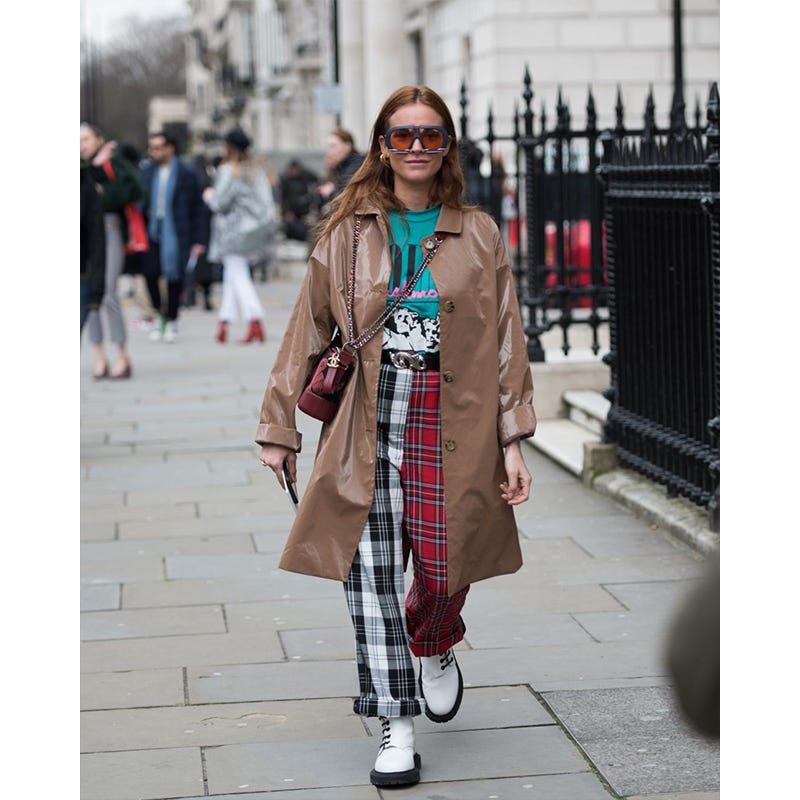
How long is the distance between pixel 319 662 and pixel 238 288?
10187 mm

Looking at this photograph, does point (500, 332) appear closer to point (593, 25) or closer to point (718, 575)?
point (718, 575)

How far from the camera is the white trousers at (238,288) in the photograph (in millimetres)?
15180

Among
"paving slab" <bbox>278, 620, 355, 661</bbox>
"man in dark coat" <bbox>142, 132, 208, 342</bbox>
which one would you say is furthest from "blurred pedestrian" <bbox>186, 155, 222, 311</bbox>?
"paving slab" <bbox>278, 620, 355, 661</bbox>

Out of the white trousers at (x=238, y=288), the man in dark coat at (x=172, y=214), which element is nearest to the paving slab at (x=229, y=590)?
the man in dark coat at (x=172, y=214)

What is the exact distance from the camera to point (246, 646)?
551 centimetres

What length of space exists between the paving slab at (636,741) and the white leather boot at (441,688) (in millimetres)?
350

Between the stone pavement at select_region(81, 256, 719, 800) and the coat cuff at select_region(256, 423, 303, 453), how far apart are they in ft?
2.89

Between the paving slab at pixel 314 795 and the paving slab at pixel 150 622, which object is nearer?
the paving slab at pixel 314 795

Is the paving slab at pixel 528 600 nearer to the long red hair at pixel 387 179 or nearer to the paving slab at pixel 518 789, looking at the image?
the paving slab at pixel 518 789

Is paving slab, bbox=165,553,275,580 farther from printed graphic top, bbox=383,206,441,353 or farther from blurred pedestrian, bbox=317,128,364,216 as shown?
blurred pedestrian, bbox=317,128,364,216

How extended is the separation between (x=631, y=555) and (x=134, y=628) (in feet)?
6.87

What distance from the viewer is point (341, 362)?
412cm

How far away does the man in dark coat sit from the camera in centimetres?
1499
